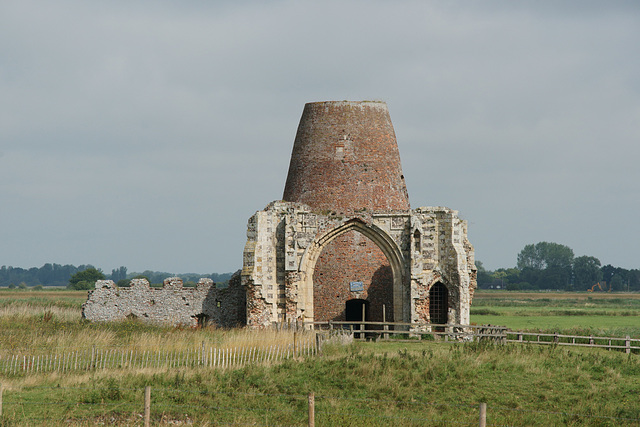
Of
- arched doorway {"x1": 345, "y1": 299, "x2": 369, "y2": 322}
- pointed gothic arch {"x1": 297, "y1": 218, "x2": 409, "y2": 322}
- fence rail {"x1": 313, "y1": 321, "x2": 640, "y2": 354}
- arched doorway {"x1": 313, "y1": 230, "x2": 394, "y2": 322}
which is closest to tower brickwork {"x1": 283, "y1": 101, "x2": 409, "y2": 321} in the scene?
arched doorway {"x1": 313, "y1": 230, "x2": 394, "y2": 322}

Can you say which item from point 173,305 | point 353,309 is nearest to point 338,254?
point 353,309

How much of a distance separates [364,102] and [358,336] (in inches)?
390

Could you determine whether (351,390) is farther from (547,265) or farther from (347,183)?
(547,265)

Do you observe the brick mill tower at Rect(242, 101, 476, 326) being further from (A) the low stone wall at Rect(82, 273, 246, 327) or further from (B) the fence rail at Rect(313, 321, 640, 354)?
(A) the low stone wall at Rect(82, 273, 246, 327)

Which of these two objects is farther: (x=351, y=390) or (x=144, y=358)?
(x=144, y=358)

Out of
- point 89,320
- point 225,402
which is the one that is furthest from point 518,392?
point 89,320

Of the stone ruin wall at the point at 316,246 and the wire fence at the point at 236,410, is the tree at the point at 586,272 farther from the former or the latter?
the wire fence at the point at 236,410

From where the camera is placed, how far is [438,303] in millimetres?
30453

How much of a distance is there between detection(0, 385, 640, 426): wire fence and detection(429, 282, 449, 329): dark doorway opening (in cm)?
1321

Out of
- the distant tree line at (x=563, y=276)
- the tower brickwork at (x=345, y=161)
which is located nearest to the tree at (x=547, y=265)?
the distant tree line at (x=563, y=276)

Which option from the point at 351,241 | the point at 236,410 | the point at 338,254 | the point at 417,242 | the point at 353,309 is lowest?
the point at 236,410

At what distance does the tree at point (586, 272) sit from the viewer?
156250 mm

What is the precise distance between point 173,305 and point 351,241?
24.6 ft

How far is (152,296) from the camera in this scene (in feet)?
105
